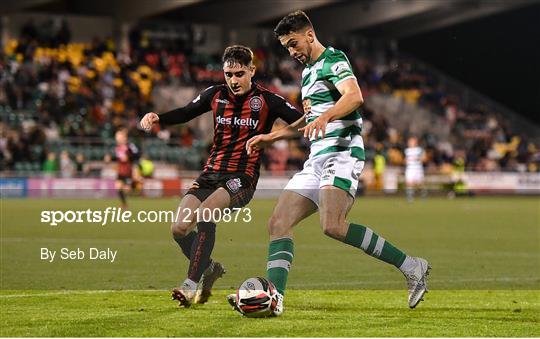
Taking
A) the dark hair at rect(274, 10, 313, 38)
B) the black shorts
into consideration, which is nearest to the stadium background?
the black shorts

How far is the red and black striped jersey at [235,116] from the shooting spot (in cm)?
891

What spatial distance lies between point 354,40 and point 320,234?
1247 inches

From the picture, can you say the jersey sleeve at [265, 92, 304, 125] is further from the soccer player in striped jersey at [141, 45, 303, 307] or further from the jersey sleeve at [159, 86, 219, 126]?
the jersey sleeve at [159, 86, 219, 126]

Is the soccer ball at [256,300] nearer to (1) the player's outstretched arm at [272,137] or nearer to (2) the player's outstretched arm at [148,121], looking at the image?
(1) the player's outstretched arm at [272,137]

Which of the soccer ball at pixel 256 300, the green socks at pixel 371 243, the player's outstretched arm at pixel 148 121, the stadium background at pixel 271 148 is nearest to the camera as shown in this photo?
the soccer ball at pixel 256 300

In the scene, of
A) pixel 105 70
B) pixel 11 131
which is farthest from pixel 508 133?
pixel 11 131

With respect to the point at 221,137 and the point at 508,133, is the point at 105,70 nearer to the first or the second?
the point at 508,133

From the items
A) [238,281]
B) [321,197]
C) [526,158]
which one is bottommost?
[526,158]

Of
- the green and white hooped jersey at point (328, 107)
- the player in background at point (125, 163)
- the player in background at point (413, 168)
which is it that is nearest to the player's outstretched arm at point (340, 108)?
the green and white hooped jersey at point (328, 107)

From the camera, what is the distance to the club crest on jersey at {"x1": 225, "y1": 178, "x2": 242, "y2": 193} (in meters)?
8.91

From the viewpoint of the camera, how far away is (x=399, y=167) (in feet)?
136

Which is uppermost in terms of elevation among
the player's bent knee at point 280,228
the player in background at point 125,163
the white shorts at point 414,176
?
the player's bent knee at point 280,228

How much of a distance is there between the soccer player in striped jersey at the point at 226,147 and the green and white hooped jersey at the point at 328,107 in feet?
2.19

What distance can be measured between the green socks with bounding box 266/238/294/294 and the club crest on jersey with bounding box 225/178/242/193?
1031 mm
